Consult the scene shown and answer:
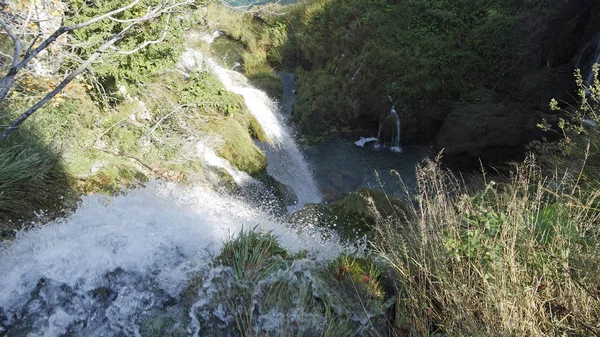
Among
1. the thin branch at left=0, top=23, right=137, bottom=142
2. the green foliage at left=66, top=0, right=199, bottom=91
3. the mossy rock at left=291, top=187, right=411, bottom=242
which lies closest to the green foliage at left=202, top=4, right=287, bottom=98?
the green foliage at left=66, top=0, right=199, bottom=91

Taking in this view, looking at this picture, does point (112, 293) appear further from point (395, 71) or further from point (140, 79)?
point (395, 71)

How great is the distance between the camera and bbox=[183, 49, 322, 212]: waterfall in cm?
779

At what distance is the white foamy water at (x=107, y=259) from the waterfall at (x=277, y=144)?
10.2ft

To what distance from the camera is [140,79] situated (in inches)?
Answer: 229

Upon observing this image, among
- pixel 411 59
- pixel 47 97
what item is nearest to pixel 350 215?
pixel 47 97

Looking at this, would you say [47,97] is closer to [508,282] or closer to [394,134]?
[508,282]

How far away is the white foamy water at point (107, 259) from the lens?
287 cm

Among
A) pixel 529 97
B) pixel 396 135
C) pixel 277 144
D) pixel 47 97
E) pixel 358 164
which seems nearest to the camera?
pixel 47 97

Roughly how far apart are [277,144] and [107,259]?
5.82 m

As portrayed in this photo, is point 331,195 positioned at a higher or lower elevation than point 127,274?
lower

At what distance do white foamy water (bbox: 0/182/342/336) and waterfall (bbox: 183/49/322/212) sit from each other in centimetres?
309

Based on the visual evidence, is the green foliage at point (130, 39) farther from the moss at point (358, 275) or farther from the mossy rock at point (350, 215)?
the moss at point (358, 275)

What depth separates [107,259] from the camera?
10.7 ft

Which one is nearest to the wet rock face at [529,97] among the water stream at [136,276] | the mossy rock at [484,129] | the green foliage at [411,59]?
the mossy rock at [484,129]
